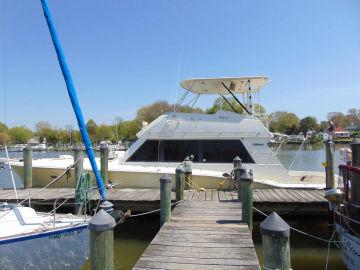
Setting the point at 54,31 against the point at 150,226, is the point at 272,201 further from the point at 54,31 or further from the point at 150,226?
the point at 54,31

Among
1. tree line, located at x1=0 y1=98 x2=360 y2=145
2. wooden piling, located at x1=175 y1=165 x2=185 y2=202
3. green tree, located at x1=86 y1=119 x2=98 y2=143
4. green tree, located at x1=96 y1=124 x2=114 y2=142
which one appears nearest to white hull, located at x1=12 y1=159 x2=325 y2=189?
wooden piling, located at x1=175 y1=165 x2=185 y2=202

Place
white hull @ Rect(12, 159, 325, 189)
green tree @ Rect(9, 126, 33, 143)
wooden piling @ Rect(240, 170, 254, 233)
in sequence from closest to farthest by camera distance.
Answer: wooden piling @ Rect(240, 170, 254, 233) < white hull @ Rect(12, 159, 325, 189) < green tree @ Rect(9, 126, 33, 143)

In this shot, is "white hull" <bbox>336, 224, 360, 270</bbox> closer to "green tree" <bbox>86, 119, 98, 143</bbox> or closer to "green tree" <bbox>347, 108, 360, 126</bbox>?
"green tree" <bbox>86, 119, 98, 143</bbox>

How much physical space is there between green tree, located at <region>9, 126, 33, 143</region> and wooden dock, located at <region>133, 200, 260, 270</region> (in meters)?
104

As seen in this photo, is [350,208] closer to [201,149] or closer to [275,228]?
[275,228]

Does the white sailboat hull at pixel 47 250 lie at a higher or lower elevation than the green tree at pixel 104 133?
lower

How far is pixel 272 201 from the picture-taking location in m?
9.22

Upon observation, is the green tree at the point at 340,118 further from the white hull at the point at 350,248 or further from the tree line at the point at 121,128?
the white hull at the point at 350,248

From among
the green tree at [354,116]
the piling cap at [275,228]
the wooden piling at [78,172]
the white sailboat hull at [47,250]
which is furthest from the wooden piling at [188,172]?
the green tree at [354,116]

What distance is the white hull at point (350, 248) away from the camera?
21.0 feet

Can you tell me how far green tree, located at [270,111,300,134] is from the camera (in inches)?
3083

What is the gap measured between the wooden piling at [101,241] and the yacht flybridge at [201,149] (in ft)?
22.8

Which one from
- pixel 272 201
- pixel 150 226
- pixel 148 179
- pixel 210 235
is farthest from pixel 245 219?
pixel 148 179

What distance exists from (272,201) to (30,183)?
757cm
